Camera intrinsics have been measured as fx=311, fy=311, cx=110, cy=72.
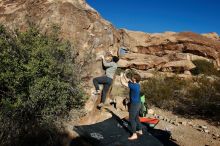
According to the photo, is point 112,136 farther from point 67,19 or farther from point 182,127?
point 67,19

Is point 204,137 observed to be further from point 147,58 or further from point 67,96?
point 147,58

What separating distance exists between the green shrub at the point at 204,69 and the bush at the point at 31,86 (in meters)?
17.5

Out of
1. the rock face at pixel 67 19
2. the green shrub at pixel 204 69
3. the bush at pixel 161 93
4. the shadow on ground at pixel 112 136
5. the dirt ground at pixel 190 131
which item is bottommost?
the dirt ground at pixel 190 131

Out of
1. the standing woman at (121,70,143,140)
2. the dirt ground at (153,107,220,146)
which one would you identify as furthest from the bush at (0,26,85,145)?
the dirt ground at (153,107,220,146)

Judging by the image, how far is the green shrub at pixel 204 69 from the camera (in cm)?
2369

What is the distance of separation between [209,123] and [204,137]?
1597 mm

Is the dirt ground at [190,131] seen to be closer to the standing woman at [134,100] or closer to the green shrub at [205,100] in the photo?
the green shrub at [205,100]

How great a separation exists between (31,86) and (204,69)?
19.6 meters

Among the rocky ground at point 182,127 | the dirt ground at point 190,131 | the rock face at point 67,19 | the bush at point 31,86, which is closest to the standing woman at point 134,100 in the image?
the rocky ground at point 182,127

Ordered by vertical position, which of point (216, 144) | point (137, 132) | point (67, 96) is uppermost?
point (67, 96)

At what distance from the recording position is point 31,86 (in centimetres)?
650

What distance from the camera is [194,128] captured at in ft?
31.1

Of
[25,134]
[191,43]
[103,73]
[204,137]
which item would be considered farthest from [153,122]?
[191,43]

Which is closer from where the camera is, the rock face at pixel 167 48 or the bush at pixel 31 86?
the bush at pixel 31 86
